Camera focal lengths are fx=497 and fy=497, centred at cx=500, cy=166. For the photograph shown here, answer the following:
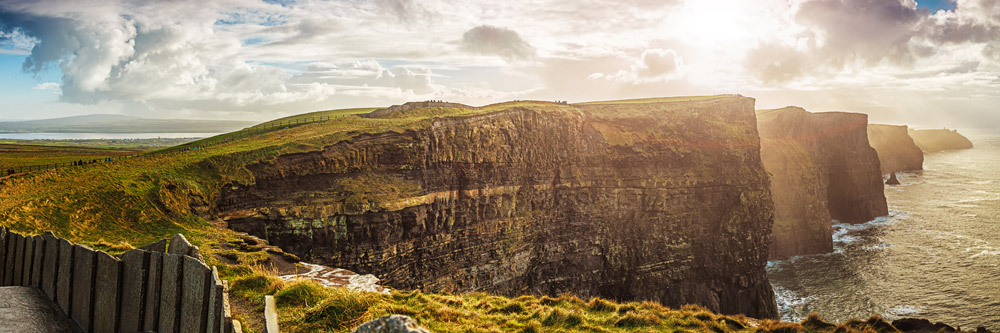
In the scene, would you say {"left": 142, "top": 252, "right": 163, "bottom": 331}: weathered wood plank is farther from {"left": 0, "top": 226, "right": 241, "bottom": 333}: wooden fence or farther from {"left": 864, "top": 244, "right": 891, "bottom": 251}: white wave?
{"left": 864, "top": 244, "right": 891, "bottom": 251}: white wave

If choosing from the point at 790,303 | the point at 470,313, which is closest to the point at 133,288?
the point at 470,313

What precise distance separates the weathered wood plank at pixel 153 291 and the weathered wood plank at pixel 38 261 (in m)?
3.90

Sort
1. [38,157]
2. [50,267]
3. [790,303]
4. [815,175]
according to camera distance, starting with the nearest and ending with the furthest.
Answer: [50,267] → [790,303] → [38,157] → [815,175]

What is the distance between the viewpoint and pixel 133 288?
247 inches

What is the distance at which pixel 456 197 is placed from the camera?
45.6m

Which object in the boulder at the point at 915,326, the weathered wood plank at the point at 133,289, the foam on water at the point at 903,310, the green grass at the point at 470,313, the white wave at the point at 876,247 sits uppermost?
the weathered wood plank at the point at 133,289

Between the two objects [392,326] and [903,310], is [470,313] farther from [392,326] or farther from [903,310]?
[903,310]

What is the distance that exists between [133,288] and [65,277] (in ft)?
7.13

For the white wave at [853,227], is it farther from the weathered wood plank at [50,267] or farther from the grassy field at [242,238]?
the weathered wood plank at [50,267]

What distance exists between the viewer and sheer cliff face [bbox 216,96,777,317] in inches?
1441

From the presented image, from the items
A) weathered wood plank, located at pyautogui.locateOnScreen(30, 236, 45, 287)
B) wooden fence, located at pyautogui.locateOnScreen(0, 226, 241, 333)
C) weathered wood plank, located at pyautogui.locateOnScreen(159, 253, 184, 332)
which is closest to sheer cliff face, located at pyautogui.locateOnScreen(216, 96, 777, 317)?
weathered wood plank, located at pyautogui.locateOnScreen(30, 236, 45, 287)

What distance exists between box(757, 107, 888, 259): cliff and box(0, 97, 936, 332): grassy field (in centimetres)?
5844

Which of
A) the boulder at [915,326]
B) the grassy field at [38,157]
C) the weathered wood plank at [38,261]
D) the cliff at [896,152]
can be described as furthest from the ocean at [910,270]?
the grassy field at [38,157]

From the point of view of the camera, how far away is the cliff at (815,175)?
234ft
